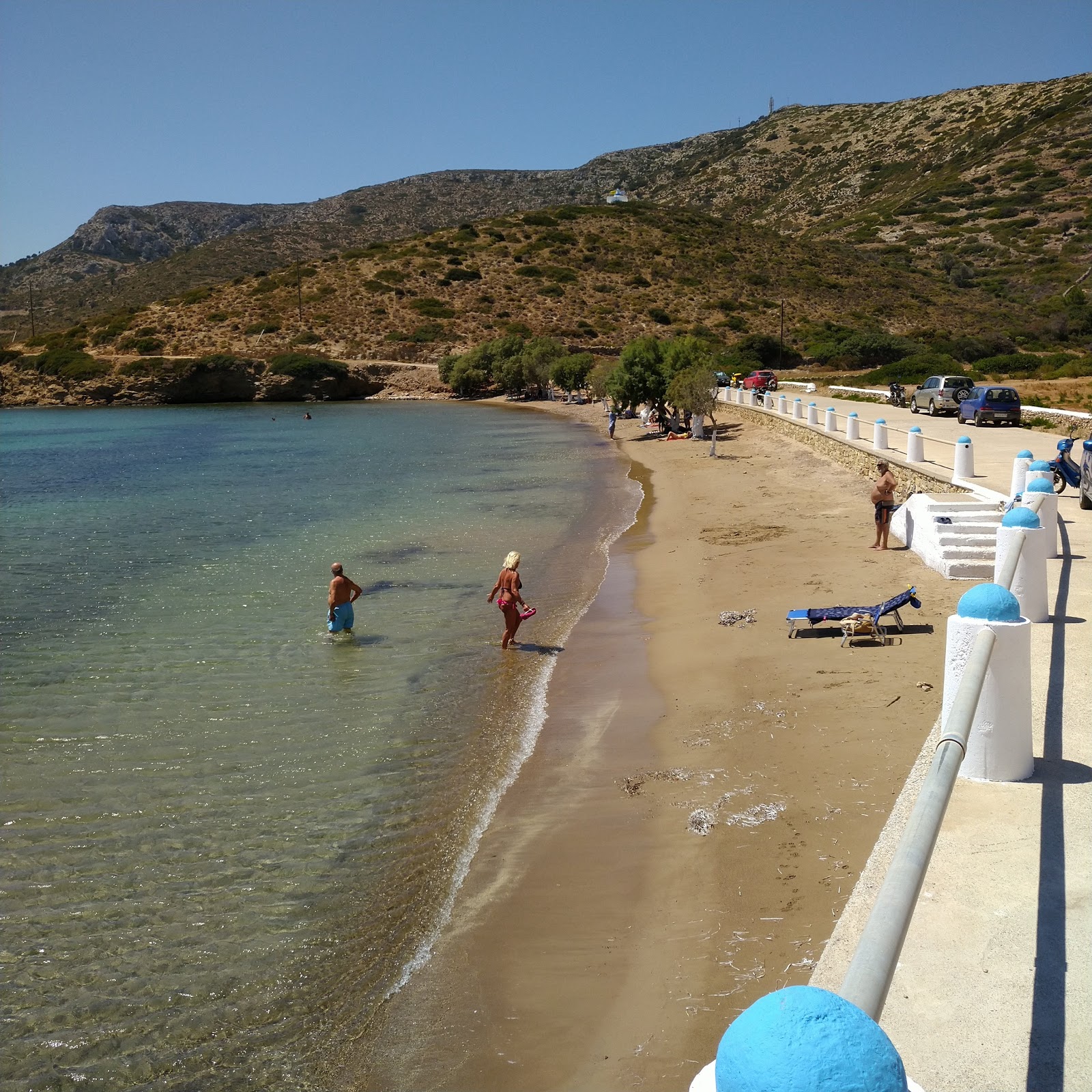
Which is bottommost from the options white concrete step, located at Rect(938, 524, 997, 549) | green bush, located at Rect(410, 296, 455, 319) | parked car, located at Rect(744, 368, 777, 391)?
white concrete step, located at Rect(938, 524, 997, 549)

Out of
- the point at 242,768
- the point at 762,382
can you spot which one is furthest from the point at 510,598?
the point at 762,382

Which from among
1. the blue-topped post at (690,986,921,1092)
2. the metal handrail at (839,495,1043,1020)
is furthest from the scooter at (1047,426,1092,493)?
the blue-topped post at (690,986,921,1092)

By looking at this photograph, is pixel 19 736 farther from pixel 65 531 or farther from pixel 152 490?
pixel 152 490

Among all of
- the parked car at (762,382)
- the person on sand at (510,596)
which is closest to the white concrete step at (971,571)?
the person on sand at (510,596)

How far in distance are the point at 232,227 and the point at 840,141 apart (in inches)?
4254

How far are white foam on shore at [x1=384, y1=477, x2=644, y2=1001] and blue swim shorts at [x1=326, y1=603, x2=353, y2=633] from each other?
2.91 m

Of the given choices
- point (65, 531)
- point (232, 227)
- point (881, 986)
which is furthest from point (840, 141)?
point (881, 986)

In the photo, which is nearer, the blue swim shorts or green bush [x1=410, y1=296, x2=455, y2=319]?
the blue swim shorts

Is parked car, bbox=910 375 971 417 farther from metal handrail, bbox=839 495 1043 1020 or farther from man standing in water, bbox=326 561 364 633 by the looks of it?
metal handrail, bbox=839 495 1043 1020

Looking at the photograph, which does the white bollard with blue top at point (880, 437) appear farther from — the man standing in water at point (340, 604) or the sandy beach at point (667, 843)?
the man standing in water at point (340, 604)

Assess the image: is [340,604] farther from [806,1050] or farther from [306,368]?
[306,368]

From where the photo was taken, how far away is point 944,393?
34.9 m

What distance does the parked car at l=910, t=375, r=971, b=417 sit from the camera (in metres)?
34.7

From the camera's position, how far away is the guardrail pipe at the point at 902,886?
2389mm
